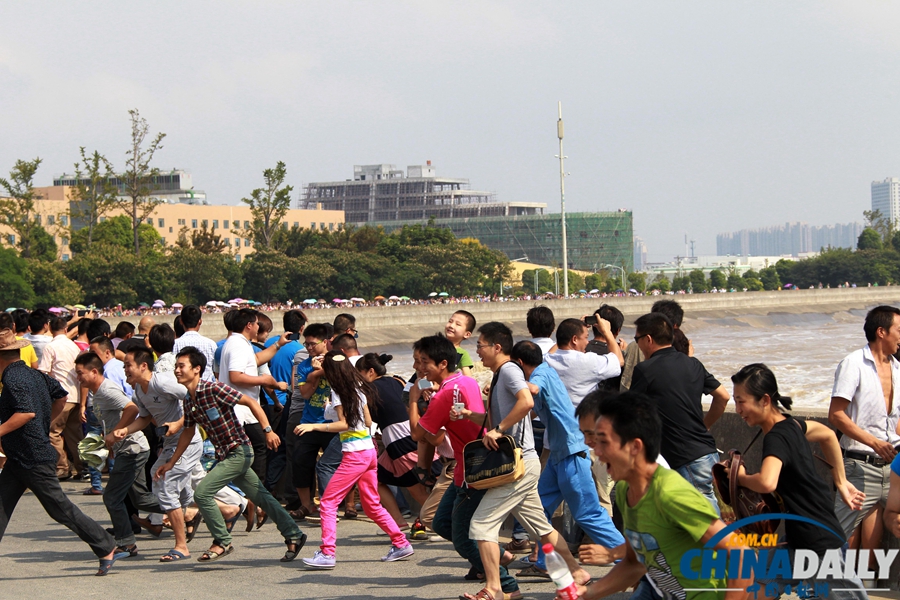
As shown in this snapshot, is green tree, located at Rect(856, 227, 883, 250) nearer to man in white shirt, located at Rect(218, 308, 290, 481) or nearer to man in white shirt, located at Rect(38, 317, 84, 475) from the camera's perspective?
man in white shirt, located at Rect(38, 317, 84, 475)

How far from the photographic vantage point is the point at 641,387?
573cm

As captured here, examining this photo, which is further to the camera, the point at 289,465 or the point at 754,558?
the point at 289,465

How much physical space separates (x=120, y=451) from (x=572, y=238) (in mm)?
151795

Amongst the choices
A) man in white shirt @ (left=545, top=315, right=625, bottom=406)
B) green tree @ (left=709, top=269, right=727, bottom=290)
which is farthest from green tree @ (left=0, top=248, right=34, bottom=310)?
green tree @ (left=709, top=269, right=727, bottom=290)

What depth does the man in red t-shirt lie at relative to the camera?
5878 mm

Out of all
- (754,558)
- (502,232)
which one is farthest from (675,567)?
(502,232)

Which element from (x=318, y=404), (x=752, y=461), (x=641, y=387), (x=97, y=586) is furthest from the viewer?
(x=318, y=404)

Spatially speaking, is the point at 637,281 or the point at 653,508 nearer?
the point at 653,508

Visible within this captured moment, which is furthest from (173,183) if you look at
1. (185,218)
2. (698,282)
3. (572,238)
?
(698,282)

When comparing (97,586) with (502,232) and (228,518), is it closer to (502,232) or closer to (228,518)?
(228,518)

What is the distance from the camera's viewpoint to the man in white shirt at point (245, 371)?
7898 millimetres

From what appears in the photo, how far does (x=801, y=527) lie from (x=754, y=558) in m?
0.74

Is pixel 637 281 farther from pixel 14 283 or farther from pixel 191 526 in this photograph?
pixel 191 526

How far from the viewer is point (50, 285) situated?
2339 inches
